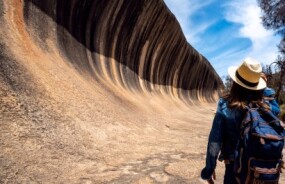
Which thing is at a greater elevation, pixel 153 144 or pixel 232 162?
pixel 232 162

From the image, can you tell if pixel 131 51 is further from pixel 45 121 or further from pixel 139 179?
pixel 139 179

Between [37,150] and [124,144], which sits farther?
[124,144]

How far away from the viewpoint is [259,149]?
7.66ft

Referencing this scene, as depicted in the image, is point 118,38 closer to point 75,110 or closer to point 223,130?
point 75,110

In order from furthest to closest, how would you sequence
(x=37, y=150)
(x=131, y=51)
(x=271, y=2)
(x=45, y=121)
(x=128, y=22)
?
(x=271, y=2), (x=131, y=51), (x=128, y=22), (x=45, y=121), (x=37, y=150)

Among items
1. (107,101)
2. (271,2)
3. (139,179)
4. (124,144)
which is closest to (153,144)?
(124,144)

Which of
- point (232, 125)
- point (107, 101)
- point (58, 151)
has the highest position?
point (232, 125)

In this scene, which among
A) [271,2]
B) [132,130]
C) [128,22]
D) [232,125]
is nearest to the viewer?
[232,125]

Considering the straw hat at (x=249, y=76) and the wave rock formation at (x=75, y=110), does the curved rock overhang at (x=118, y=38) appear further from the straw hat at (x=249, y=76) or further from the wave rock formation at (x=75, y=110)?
the straw hat at (x=249, y=76)

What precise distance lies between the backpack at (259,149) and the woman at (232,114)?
0.19 metres

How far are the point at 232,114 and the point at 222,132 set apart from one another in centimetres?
16

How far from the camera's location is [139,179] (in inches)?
169

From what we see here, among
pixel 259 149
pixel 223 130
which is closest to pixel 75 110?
pixel 223 130

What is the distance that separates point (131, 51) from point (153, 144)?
6.91m
